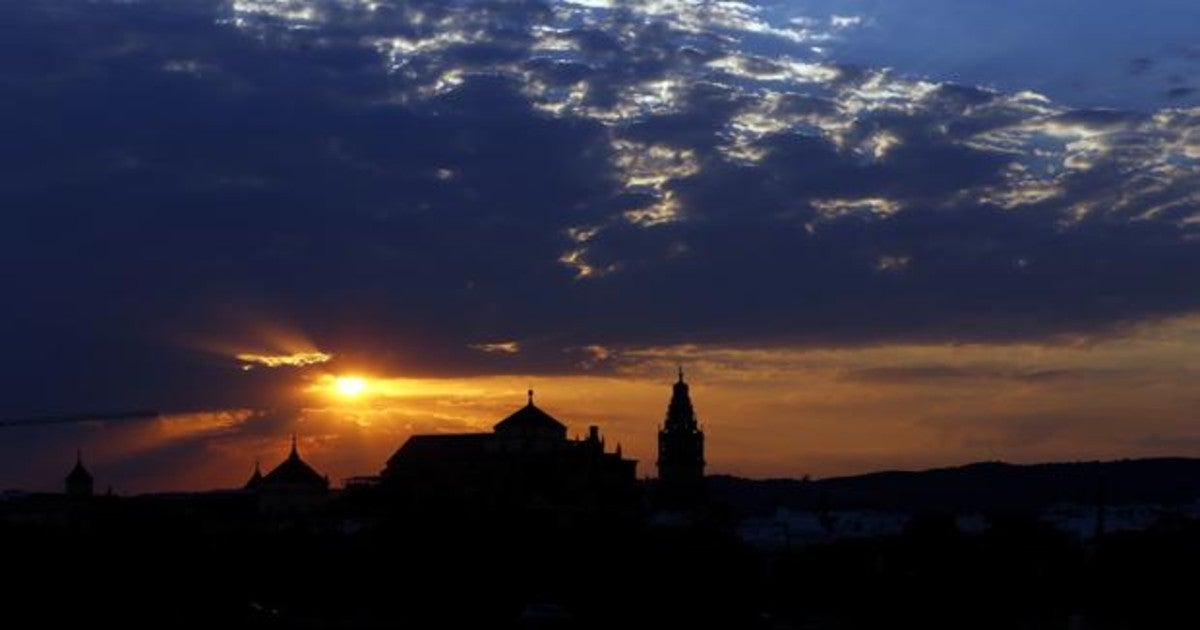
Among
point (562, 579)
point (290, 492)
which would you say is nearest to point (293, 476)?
point (290, 492)

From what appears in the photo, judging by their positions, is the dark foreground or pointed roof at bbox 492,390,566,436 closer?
the dark foreground

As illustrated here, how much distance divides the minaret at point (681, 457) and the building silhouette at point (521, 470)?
3.00 meters

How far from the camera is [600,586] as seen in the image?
102 m

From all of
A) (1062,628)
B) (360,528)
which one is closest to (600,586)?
(1062,628)

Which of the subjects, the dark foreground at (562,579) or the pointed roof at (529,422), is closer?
the dark foreground at (562,579)

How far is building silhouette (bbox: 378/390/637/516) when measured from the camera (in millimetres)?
148125

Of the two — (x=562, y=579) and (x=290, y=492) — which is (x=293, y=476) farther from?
(x=562, y=579)

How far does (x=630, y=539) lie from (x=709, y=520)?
30.4 meters

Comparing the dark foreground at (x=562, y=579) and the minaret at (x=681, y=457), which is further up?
the minaret at (x=681, y=457)

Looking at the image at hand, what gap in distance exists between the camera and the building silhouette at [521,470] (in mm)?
148125

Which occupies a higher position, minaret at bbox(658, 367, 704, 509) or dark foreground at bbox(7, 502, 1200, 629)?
minaret at bbox(658, 367, 704, 509)

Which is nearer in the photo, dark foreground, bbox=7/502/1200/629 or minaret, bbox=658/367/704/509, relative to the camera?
dark foreground, bbox=7/502/1200/629

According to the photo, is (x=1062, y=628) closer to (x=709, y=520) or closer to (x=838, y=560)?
(x=838, y=560)

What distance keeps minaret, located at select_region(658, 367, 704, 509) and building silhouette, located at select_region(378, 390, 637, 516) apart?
2998 millimetres
